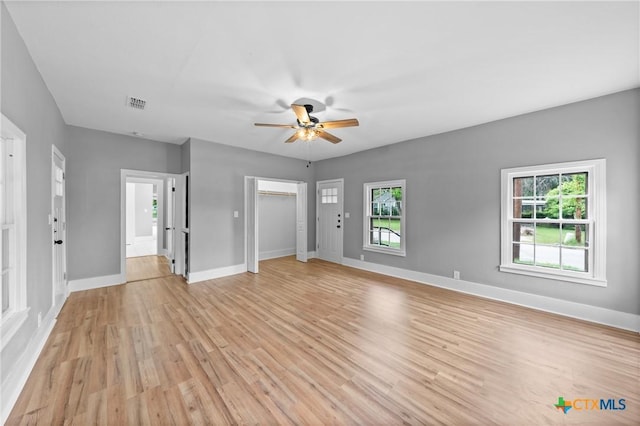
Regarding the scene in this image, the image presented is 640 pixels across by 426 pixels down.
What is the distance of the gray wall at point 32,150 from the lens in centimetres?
169

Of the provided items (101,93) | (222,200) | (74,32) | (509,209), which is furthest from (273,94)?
(509,209)

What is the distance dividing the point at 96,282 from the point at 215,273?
1.89 meters

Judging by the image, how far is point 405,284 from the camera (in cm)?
441

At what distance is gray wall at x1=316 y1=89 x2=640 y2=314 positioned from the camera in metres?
2.78

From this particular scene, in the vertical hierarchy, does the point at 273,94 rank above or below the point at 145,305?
above

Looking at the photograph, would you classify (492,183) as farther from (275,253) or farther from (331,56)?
(275,253)

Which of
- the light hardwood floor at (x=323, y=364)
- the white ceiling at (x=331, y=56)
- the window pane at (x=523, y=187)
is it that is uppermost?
the white ceiling at (x=331, y=56)

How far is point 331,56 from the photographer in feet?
7.07

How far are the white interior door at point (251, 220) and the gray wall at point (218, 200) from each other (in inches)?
4.6

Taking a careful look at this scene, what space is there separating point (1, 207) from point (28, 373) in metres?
1.34

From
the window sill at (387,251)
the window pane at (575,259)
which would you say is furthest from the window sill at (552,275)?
the window sill at (387,251)

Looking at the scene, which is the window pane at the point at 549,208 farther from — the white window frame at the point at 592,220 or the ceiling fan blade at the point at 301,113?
the ceiling fan blade at the point at 301,113

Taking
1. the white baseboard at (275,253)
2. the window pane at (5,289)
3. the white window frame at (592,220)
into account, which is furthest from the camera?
the white baseboard at (275,253)

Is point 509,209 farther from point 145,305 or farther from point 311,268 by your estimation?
point 145,305
